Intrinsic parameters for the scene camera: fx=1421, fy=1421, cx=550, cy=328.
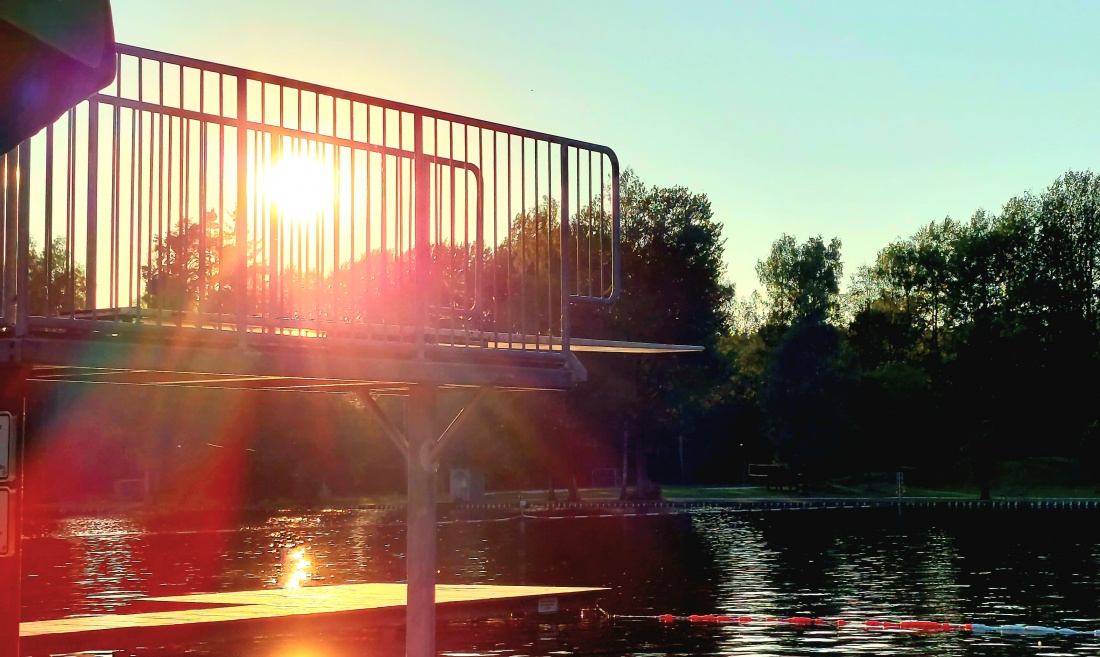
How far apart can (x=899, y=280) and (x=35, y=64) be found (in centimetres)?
13310

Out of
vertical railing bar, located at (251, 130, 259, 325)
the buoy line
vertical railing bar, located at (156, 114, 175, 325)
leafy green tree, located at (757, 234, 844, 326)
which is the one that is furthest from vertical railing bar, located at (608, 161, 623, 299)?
leafy green tree, located at (757, 234, 844, 326)

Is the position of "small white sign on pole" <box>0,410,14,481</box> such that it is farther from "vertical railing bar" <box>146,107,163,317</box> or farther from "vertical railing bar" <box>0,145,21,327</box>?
"vertical railing bar" <box>146,107,163,317</box>

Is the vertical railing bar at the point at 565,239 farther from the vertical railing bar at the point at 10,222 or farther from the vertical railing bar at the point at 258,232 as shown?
the vertical railing bar at the point at 10,222

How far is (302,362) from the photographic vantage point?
11.0m

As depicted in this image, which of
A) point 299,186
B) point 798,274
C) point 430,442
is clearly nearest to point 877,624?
point 430,442

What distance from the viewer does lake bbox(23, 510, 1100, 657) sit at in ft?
73.8

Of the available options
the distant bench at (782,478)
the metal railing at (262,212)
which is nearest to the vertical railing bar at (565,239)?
the metal railing at (262,212)

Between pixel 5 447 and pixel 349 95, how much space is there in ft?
16.7

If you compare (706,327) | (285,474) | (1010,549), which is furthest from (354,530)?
(706,327)

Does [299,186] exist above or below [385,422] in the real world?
above

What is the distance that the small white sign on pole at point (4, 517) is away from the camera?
627 cm

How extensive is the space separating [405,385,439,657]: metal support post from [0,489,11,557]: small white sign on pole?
648 centimetres

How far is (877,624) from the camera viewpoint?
25.6 meters

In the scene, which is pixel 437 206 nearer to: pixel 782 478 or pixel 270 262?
pixel 270 262
